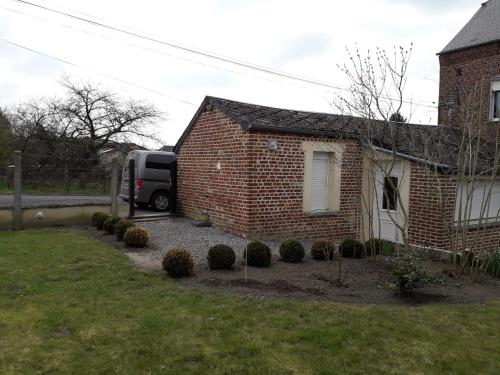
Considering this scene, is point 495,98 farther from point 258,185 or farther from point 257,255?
point 257,255

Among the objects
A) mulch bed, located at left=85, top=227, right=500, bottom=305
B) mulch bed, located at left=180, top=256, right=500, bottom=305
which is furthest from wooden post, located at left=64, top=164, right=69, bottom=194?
mulch bed, located at left=180, top=256, right=500, bottom=305

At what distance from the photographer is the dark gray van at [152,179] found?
1426cm

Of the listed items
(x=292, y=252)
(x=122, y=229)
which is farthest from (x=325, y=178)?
(x=122, y=229)

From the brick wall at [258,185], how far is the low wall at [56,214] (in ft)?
9.43

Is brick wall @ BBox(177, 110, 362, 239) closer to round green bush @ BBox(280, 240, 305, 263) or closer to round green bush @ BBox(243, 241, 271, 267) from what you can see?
round green bush @ BBox(280, 240, 305, 263)

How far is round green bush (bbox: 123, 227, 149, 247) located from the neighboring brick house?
35.6 ft

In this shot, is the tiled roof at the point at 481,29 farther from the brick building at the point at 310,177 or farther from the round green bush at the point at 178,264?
the round green bush at the point at 178,264

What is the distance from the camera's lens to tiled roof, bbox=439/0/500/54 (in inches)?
607

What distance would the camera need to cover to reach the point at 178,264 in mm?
7004

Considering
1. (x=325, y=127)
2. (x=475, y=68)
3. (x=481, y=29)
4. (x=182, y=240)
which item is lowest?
(x=182, y=240)

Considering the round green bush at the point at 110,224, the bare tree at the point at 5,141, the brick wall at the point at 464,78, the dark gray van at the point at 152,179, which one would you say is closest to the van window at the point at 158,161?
the dark gray van at the point at 152,179

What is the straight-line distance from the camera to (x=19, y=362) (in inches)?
158

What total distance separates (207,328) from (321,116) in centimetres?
906

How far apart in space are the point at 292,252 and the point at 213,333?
3.87 m
